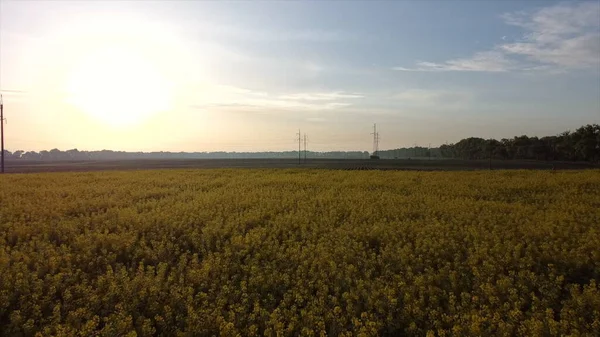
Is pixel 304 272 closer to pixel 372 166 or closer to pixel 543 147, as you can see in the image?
pixel 372 166

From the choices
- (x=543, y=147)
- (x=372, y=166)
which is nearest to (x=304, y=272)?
(x=372, y=166)

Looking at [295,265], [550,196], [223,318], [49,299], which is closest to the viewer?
[223,318]

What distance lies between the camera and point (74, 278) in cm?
956

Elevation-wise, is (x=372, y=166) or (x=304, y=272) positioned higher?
(x=372, y=166)

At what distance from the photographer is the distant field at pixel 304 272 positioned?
783cm

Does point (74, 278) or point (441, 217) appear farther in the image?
point (441, 217)

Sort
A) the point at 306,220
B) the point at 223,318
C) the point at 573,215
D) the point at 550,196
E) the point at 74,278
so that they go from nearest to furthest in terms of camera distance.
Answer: the point at 223,318
the point at 74,278
the point at 306,220
the point at 573,215
the point at 550,196

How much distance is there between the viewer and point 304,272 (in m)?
10.1

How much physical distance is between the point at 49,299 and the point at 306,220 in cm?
859

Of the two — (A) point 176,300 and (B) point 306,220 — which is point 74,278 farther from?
(B) point 306,220

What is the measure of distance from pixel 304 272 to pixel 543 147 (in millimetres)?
92891

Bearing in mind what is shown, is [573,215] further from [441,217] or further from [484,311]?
[484,311]

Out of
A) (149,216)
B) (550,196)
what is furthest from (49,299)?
(550,196)

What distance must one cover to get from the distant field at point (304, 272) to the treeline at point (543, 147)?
61027 mm
